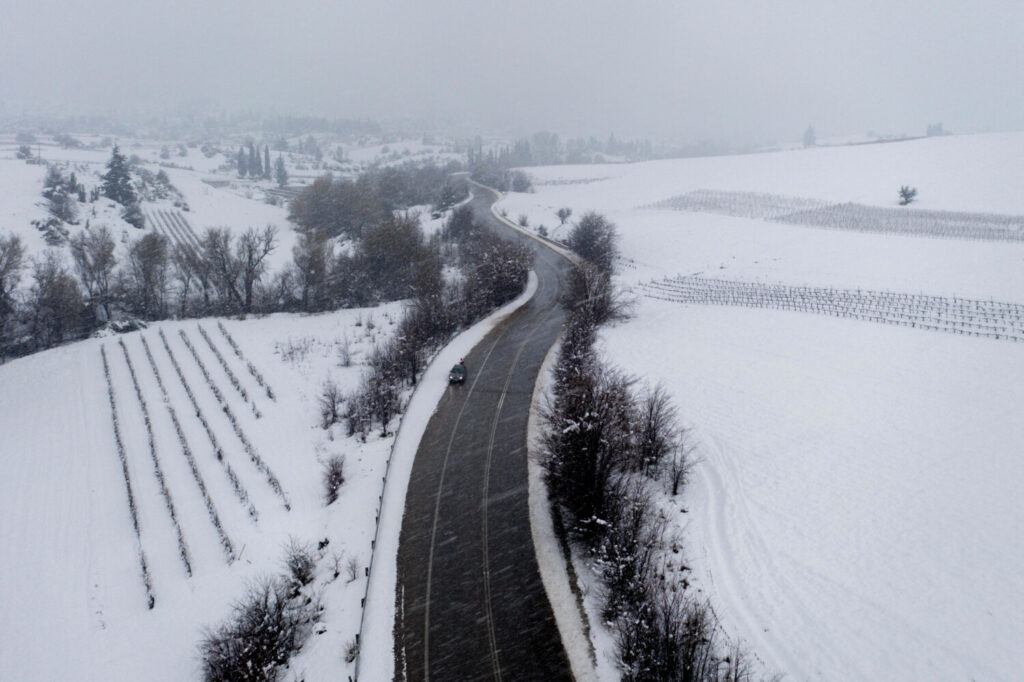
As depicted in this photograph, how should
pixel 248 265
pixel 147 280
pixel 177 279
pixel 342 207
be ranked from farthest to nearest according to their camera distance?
pixel 342 207
pixel 177 279
pixel 248 265
pixel 147 280

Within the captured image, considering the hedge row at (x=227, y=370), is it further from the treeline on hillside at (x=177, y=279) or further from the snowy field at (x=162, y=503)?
the treeline on hillside at (x=177, y=279)

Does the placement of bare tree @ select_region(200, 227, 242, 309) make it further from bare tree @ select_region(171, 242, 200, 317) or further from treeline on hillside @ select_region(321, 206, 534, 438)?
treeline on hillside @ select_region(321, 206, 534, 438)

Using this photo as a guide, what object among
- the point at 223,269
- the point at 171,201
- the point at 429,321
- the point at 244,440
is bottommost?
the point at 244,440

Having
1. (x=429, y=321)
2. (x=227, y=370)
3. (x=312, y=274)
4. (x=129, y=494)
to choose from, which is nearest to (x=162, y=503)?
(x=129, y=494)

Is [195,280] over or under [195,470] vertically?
over

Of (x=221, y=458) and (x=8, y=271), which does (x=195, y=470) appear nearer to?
(x=221, y=458)

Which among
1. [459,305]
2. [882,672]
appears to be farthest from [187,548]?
A: [459,305]

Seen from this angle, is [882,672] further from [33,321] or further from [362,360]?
[33,321]

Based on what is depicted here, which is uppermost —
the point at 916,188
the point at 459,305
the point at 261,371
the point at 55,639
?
the point at 916,188
